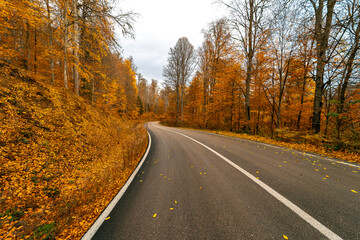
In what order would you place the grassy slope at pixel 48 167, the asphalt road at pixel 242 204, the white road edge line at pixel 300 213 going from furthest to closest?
the grassy slope at pixel 48 167, the asphalt road at pixel 242 204, the white road edge line at pixel 300 213

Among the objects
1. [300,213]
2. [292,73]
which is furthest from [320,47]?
[300,213]

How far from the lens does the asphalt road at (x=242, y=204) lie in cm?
187

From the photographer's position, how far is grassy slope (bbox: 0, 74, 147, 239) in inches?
88.9

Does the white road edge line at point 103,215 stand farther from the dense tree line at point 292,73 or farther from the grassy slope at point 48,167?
the dense tree line at point 292,73

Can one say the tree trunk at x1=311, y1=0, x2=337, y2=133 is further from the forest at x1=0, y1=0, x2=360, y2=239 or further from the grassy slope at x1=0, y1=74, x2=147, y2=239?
the grassy slope at x1=0, y1=74, x2=147, y2=239

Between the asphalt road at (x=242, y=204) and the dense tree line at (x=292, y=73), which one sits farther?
the dense tree line at (x=292, y=73)

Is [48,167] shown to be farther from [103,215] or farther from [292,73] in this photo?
[292,73]

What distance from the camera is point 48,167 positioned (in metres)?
3.55

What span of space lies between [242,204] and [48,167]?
517 centimetres

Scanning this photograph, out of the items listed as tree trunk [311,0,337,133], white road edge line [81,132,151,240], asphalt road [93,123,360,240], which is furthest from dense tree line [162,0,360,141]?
white road edge line [81,132,151,240]

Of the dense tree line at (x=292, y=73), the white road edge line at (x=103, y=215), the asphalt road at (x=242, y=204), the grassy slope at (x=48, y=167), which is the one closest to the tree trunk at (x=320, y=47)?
the dense tree line at (x=292, y=73)

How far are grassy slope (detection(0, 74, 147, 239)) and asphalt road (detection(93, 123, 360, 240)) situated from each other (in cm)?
80

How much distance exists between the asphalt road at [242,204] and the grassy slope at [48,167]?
2.62 feet

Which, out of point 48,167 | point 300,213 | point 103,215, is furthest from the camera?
point 48,167
